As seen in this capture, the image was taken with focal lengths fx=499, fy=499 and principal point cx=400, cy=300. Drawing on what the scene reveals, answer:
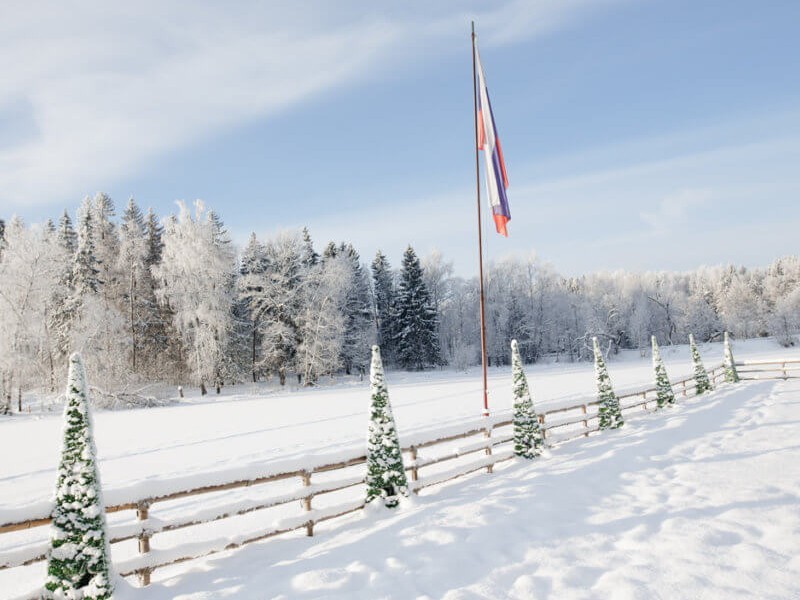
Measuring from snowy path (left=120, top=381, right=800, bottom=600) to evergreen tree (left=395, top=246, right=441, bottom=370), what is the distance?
45.9 meters

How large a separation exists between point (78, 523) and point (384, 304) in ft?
188

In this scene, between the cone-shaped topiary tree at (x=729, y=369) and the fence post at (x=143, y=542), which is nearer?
the fence post at (x=143, y=542)

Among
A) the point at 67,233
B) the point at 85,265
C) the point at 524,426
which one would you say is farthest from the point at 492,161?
the point at 67,233

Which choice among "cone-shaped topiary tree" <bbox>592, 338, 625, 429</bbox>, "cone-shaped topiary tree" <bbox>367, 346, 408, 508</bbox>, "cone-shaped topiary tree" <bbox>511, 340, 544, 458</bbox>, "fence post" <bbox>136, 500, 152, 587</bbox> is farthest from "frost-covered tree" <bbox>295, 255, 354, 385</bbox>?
"fence post" <bbox>136, 500, 152, 587</bbox>

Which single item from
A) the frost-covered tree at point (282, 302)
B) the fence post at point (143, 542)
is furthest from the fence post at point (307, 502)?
the frost-covered tree at point (282, 302)

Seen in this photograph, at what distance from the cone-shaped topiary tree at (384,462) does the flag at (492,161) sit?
6.32m

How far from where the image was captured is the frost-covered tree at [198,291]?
3688 centimetres

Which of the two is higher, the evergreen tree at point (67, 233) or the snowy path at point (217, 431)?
the evergreen tree at point (67, 233)

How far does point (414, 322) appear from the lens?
186ft

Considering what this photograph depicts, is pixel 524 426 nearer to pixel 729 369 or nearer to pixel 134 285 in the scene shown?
pixel 729 369

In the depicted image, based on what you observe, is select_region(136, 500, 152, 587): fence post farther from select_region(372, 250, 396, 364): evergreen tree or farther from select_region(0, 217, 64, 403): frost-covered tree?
select_region(372, 250, 396, 364): evergreen tree

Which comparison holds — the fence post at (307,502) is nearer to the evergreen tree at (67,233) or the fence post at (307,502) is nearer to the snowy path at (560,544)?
the snowy path at (560,544)

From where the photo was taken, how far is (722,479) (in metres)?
8.95

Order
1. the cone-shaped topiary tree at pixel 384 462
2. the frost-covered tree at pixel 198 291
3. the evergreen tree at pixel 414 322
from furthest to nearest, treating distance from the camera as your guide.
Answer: the evergreen tree at pixel 414 322 < the frost-covered tree at pixel 198 291 < the cone-shaped topiary tree at pixel 384 462
